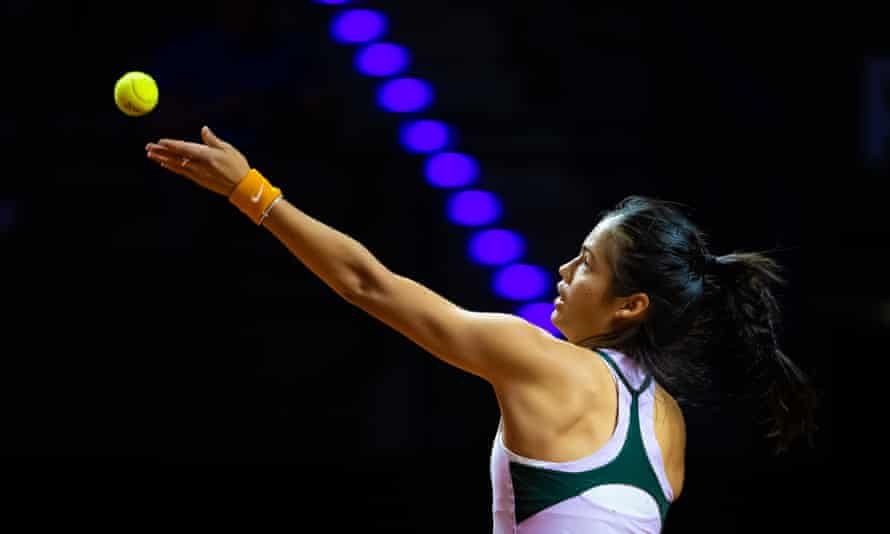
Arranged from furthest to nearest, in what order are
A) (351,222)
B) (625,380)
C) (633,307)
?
(351,222) → (633,307) → (625,380)

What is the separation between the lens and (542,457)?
189 centimetres

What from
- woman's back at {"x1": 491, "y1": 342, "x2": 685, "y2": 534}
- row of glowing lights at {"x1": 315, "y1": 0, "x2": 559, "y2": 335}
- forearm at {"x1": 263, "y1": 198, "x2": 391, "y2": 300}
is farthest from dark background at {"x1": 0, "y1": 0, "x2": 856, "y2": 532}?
forearm at {"x1": 263, "y1": 198, "x2": 391, "y2": 300}

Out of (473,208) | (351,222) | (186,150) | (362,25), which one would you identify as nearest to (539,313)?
(473,208)

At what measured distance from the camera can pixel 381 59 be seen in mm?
5184

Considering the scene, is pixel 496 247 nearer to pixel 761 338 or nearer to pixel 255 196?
pixel 761 338

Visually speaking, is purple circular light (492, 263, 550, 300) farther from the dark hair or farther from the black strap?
the black strap

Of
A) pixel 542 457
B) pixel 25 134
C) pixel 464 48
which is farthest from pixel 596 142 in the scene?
pixel 542 457

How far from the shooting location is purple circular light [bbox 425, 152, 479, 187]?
5.05 meters

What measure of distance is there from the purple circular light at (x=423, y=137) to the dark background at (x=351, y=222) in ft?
0.23

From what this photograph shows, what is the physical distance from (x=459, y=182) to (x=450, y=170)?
65 mm

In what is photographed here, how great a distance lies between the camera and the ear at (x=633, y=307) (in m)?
2.12

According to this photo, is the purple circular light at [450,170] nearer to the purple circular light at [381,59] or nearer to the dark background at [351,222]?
the dark background at [351,222]

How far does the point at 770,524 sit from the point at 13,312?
306cm

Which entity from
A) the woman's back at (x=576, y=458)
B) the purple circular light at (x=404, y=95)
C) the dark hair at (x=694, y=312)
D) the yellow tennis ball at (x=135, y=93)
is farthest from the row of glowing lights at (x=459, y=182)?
the woman's back at (x=576, y=458)
